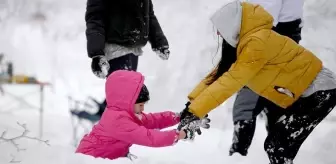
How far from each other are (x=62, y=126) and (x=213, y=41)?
145cm

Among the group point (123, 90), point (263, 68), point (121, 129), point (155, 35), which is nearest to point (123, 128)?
point (121, 129)

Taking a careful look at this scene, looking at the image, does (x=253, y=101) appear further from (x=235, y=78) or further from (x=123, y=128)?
(x=123, y=128)

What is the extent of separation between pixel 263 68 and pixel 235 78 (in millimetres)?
149

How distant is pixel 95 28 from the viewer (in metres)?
2.55

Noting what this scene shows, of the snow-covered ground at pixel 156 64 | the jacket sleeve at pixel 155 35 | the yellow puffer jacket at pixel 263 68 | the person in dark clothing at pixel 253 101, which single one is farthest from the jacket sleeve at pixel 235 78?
the jacket sleeve at pixel 155 35

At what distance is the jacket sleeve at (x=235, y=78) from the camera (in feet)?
6.56

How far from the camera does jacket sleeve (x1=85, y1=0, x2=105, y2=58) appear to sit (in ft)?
8.20

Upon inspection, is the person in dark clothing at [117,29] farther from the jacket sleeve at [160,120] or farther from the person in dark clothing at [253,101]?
the person in dark clothing at [253,101]

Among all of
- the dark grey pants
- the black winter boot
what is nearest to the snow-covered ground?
the black winter boot

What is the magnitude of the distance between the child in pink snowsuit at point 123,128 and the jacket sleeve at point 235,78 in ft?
0.51

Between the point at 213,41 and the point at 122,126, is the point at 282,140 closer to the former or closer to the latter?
the point at 122,126

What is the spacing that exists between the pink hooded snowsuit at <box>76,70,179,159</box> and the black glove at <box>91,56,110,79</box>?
23 cm

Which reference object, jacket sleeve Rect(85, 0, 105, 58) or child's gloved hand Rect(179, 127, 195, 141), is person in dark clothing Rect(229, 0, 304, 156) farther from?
jacket sleeve Rect(85, 0, 105, 58)

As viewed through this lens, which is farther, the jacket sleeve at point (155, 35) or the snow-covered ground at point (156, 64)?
the snow-covered ground at point (156, 64)
